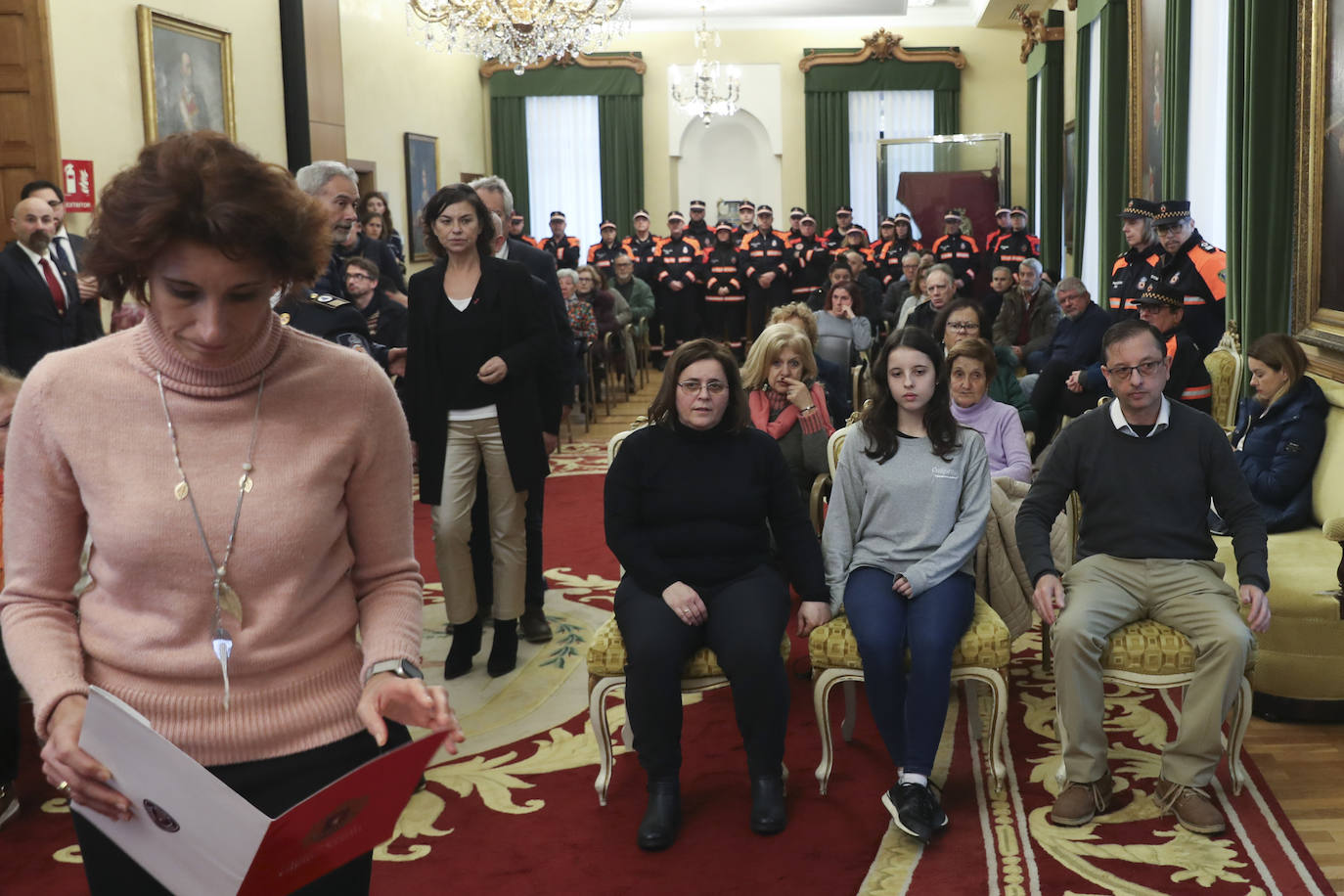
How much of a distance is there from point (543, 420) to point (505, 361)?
14.8 inches

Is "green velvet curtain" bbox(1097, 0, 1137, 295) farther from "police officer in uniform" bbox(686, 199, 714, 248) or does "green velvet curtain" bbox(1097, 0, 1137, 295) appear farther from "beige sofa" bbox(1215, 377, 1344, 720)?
"beige sofa" bbox(1215, 377, 1344, 720)

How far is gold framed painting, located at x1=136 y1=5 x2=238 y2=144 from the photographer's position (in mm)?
9000

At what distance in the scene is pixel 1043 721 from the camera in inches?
171

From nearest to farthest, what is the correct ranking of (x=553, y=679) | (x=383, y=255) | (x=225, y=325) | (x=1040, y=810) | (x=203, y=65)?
1. (x=225, y=325)
2. (x=1040, y=810)
3. (x=553, y=679)
4. (x=383, y=255)
5. (x=203, y=65)

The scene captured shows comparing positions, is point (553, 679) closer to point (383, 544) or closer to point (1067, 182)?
point (383, 544)

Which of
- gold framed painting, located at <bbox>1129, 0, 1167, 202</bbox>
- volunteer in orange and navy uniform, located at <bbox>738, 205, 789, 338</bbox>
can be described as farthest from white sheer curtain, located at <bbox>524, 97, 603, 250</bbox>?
gold framed painting, located at <bbox>1129, 0, 1167, 202</bbox>

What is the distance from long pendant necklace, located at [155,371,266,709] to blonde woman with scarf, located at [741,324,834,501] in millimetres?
3471

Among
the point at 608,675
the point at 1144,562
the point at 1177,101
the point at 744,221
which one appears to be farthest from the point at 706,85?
the point at 608,675

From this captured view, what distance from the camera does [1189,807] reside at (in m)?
3.50

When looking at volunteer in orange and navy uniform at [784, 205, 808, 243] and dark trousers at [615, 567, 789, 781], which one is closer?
dark trousers at [615, 567, 789, 781]

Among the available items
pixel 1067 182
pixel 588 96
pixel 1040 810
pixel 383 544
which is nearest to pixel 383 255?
pixel 1040 810

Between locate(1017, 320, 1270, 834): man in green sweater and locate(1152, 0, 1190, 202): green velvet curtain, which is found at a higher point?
locate(1152, 0, 1190, 202): green velvet curtain

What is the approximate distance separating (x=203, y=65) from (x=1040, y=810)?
342 inches

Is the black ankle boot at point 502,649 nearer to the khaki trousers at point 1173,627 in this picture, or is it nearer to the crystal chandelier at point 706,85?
the khaki trousers at point 1173,627
